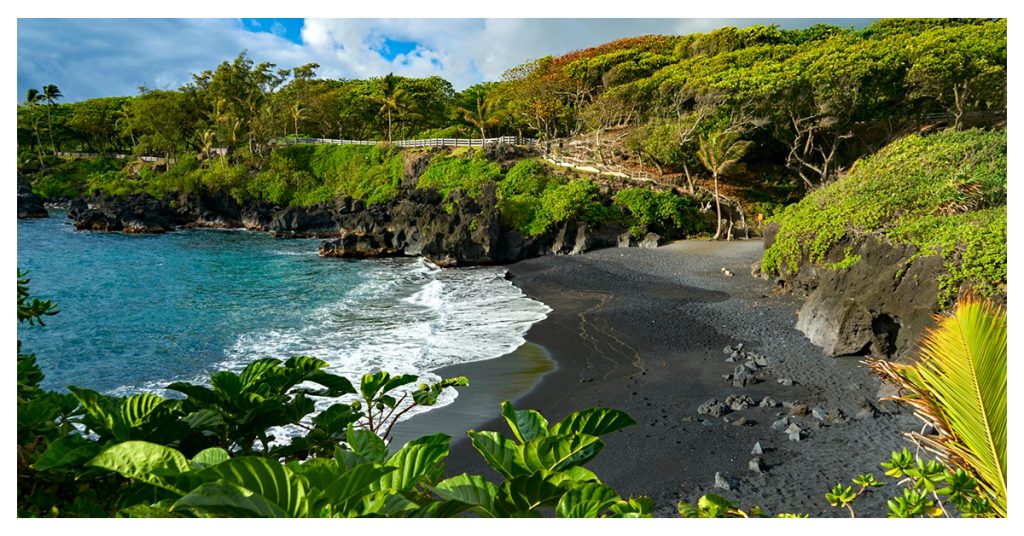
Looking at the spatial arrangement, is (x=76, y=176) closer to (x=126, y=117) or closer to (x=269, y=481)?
(x=126, y=117)

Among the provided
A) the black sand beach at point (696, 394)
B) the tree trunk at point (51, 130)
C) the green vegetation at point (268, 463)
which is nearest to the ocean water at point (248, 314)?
the black sand beach at point (696, 394)

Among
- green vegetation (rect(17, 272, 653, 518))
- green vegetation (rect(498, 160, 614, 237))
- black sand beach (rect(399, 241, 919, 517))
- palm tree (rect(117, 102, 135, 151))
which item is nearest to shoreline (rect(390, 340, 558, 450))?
black sand beach (rect(399, 241, 919, 517))

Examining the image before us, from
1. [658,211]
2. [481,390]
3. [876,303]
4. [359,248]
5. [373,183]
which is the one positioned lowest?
[481,390]

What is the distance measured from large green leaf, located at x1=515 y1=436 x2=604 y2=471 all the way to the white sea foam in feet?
25.4

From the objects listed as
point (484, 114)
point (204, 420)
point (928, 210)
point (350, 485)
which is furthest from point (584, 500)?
point (484, 114)

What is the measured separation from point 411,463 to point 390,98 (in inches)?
1730

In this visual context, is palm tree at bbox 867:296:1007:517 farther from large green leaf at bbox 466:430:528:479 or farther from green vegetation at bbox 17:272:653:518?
large green leaf at bbox 466:430:528:479

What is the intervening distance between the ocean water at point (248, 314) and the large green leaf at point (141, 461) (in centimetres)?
838

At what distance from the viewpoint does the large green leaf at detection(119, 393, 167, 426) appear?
227cm

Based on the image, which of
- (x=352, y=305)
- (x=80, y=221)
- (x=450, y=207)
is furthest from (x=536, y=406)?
(x=80, y=221)

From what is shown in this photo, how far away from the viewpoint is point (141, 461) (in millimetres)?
1822

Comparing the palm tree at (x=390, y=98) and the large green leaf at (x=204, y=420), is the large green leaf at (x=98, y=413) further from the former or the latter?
the palm tree at (x=390, y=98)

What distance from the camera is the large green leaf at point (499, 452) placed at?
1939mm

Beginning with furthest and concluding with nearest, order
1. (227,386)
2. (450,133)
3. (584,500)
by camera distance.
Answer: (450,133) < (227,386) < (584,500)
